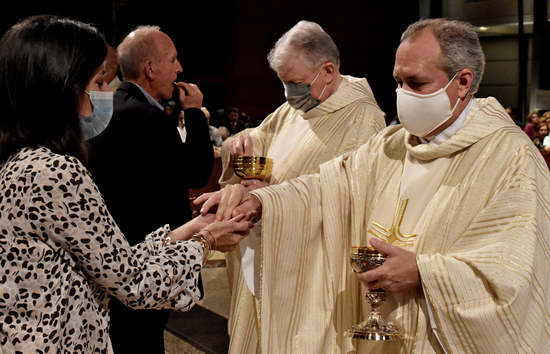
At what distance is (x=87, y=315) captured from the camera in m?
1.45

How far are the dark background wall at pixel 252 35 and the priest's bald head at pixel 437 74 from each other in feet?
31.1

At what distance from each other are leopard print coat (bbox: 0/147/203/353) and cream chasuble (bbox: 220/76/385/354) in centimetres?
136

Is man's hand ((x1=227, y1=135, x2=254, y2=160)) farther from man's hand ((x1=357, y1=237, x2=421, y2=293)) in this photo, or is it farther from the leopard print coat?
the leopard print coat

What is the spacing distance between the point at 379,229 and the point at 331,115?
3.98ft

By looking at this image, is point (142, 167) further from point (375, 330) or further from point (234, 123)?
point (234, 123)

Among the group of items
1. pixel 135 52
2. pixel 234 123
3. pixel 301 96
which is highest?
pixel 135 52

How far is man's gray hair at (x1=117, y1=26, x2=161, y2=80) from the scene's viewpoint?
115 inches

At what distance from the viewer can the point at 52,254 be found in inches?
53.6

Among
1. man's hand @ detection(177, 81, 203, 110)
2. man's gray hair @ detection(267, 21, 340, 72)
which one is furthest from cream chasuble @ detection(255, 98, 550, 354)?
man's hand @ detection(177, 81, 203, 110)

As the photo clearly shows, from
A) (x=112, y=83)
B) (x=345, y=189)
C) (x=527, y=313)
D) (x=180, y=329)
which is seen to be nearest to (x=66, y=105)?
(x=345, y=189)

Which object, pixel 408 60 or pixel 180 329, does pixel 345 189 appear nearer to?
pixel 408 60

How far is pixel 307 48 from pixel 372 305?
1.69 meters

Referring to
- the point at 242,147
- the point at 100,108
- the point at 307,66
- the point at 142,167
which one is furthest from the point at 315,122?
the point at 100,108

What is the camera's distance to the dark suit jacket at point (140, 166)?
260cm
